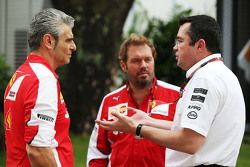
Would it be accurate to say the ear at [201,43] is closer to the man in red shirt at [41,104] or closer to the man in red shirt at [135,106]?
the man in red shirt at [41,104]

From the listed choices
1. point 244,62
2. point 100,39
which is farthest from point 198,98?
point 244,62

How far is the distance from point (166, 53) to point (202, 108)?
10.2 meters

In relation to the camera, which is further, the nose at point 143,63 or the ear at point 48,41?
the nose at point 143,63

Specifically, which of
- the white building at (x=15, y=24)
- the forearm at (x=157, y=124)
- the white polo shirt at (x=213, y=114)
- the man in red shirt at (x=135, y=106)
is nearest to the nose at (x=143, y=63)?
the man in red shirt at (x=135, y=106)

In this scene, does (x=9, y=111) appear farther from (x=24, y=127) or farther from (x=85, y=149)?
(x=85, y=149)

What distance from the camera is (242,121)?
3.71 m

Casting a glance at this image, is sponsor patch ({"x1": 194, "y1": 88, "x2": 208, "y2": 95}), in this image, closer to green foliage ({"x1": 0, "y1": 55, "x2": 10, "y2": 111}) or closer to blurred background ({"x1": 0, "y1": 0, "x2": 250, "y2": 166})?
green foliage ({"x1": 0, "y1": 55, "x2": 10, "y2": 111})

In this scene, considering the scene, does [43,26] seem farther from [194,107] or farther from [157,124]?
[194,107]

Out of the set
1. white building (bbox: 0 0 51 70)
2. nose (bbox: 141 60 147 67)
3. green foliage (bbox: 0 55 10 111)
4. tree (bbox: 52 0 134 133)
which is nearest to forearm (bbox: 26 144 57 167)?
nose (bbox: 141 60 147 67)

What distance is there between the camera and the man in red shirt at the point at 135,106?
4711 mm

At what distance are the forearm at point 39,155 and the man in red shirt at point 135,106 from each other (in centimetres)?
108

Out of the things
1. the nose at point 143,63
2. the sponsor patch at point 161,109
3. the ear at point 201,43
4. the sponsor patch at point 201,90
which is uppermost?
the ear at point 201,43

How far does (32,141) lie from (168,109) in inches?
56.3

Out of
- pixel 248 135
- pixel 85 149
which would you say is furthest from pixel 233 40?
pixel 85 149
